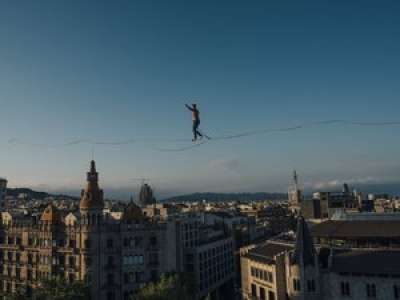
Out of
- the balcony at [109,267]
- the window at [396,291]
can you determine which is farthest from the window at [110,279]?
the window at [396,291]

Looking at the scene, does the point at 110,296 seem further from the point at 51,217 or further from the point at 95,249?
the point at 51,217

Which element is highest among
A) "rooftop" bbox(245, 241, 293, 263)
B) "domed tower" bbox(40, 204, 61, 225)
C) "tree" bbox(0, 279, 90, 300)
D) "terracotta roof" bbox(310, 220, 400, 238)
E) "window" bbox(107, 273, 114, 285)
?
"domed tower" bbox(40, 204, 61, 225)

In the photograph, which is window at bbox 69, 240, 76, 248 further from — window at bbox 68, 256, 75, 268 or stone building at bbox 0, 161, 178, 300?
window at bbox 68, 256, 75, 268

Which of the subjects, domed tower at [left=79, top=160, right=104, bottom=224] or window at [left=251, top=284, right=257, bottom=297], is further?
domed tower at [left=79, top=160, right=104, bottom=224]

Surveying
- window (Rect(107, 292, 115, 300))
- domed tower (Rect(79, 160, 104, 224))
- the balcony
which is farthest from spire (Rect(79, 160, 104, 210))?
window (Rect(107, 292, 115, 300))

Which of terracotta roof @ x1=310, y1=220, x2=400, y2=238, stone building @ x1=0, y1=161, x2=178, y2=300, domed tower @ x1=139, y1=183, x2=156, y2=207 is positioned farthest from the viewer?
domed tower @ x1=139, y1=183, x2=156, y2=207

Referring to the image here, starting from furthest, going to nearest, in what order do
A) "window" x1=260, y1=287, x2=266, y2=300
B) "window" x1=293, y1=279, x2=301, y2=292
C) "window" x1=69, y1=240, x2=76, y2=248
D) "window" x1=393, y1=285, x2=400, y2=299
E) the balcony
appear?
"window" x1=69, y1=240, x2=76, y2=248
the balcony
"window" x1=260, y1=287, x2=266, y2=300
"window" x1=293, y1=279, x2=301, y2=292
"window" x1=393, y1=285, x2=400, y2=299

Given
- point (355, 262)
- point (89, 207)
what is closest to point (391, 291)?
point (355, 262)
